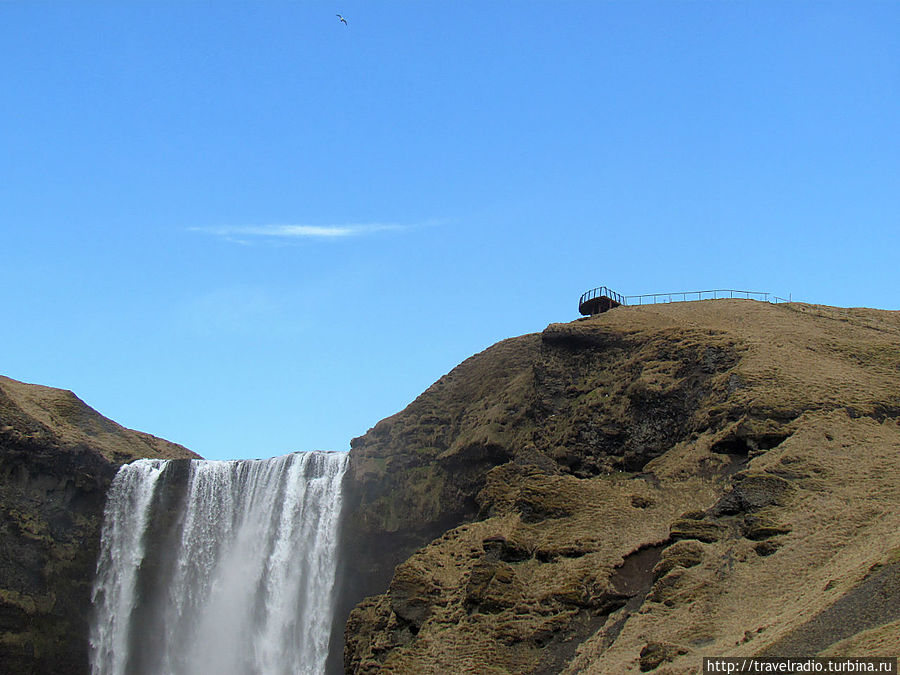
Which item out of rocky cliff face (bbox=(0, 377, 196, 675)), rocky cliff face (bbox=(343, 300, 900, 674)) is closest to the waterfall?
rocky cliff face (bbox=(0, 377, 196, 675))

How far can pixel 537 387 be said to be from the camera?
172 ft

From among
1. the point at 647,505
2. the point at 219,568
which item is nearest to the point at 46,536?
the point at 219,568

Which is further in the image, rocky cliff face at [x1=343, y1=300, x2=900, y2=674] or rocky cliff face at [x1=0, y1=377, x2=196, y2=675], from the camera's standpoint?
rocky cliff face at [x1=0, y1=377, x2=196, y2=675]

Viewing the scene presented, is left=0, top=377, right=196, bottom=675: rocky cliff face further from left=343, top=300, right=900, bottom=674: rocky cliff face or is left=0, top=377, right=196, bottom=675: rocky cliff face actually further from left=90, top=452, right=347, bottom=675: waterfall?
left=343, top=300, right=900, bottom=674: rocky cliff face

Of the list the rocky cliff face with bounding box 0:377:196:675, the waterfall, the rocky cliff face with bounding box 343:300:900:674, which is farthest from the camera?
the rocky cliff face with bounding box 0:377:196:675

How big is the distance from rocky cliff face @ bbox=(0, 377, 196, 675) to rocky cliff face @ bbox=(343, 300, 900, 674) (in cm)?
1923

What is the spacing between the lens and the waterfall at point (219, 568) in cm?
5653

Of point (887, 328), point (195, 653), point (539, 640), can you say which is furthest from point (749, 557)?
point (195, 653)

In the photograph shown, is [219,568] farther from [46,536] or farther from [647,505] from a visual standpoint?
[647,505]

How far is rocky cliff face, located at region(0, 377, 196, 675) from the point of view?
58094 millimetres

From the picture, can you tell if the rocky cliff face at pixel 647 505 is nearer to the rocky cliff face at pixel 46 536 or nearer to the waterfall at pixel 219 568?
the waterfall at pixel 219 568

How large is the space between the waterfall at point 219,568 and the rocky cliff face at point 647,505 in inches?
114

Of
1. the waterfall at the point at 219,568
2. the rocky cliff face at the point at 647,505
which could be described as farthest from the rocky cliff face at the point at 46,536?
the rocky cliff face at the point at 647,505

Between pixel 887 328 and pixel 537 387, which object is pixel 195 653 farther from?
pixel 887 328
